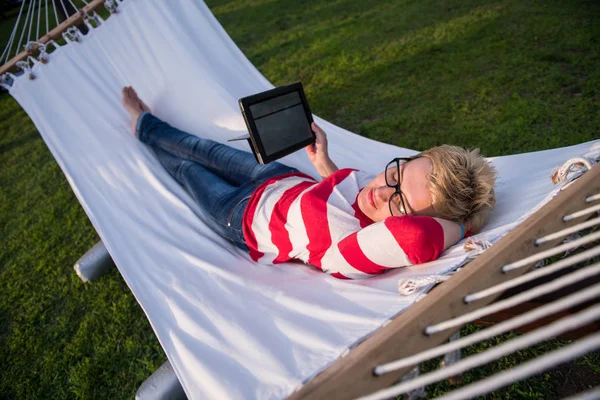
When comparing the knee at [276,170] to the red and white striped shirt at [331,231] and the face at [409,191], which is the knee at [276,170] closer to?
the red and white striped shirt at [331,231]

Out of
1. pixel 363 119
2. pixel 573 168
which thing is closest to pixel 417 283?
pixel 573 168

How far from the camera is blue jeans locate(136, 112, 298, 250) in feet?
6.77

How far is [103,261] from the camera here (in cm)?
255

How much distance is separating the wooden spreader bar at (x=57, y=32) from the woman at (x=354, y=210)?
65.6 inches

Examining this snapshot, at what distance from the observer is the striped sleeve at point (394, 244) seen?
1.31 meters

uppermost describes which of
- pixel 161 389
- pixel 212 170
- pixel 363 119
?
pixel 212 170

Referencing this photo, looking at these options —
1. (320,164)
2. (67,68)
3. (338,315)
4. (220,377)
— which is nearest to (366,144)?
(320,164)

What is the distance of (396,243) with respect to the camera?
1.31 m

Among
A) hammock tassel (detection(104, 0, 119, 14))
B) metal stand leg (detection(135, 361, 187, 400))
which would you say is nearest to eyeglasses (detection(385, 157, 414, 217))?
metal stand leg (detection(135, 361, 187, 400))

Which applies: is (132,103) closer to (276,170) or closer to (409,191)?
(276,170)

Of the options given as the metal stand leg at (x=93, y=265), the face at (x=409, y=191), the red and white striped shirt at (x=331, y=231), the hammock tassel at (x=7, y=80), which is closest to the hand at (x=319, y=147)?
the red and white striped shirt at (x=331, y=231)

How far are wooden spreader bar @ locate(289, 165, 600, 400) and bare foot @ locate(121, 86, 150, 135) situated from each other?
240 centimetres

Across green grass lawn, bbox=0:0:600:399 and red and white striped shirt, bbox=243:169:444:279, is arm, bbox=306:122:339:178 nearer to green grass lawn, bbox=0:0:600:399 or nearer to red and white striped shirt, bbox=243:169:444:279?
red and white striped shirt, bbox=243:169:444:279

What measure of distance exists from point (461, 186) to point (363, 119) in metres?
2.24
